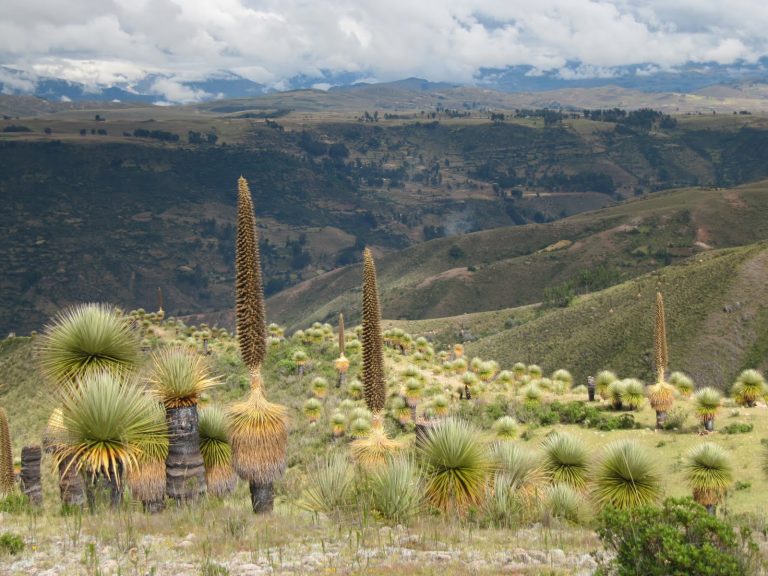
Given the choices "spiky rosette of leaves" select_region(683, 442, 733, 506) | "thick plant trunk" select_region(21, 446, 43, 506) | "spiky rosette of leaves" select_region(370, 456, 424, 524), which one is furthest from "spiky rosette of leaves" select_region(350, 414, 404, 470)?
"thick plant trunk" select_region(21, 446, 43, 506)

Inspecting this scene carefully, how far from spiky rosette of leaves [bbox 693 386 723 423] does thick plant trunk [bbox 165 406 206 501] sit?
653 inches

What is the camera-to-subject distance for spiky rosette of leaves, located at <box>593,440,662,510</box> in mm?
13125

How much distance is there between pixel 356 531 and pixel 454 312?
10855 centimetres

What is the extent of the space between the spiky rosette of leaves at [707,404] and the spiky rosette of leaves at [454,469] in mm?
12806

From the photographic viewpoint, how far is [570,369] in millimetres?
54344

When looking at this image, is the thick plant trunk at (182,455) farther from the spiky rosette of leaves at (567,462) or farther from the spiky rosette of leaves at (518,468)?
the spiky rosette of leaves at (567,462)

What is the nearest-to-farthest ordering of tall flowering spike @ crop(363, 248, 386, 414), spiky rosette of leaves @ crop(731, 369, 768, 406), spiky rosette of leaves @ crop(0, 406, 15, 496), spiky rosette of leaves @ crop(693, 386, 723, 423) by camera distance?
tall flowering spike @ crop(363, 248, 386, 414) → spiky rosette of leaves @ crop(0, 406, 15, 496) → spiky rosette of leaves @ crop(693, 386, 723, 423) → spiky rosette of leaves @ crop(731, 369, 768, 406)

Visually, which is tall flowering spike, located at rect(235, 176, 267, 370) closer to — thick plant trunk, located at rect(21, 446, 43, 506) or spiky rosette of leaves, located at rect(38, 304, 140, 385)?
spiky rosette of leaves, located at rect(38, 304, 140, 385)

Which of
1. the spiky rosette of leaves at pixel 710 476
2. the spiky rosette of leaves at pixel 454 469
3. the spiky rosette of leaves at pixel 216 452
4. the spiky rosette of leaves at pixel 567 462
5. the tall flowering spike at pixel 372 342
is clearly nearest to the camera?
the spiky rosette of leaves at pixel 454 469

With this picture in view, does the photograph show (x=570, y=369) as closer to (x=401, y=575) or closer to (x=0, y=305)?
(x=401, y=575)

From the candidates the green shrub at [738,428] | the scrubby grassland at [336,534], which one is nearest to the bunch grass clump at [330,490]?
the scrubby grassland at [336,534]

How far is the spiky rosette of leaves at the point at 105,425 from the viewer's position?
11.3 m

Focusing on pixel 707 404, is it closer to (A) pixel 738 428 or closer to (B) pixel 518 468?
(A) pixel 738 428

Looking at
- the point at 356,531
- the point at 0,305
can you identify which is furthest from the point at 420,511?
the point at 0,305
